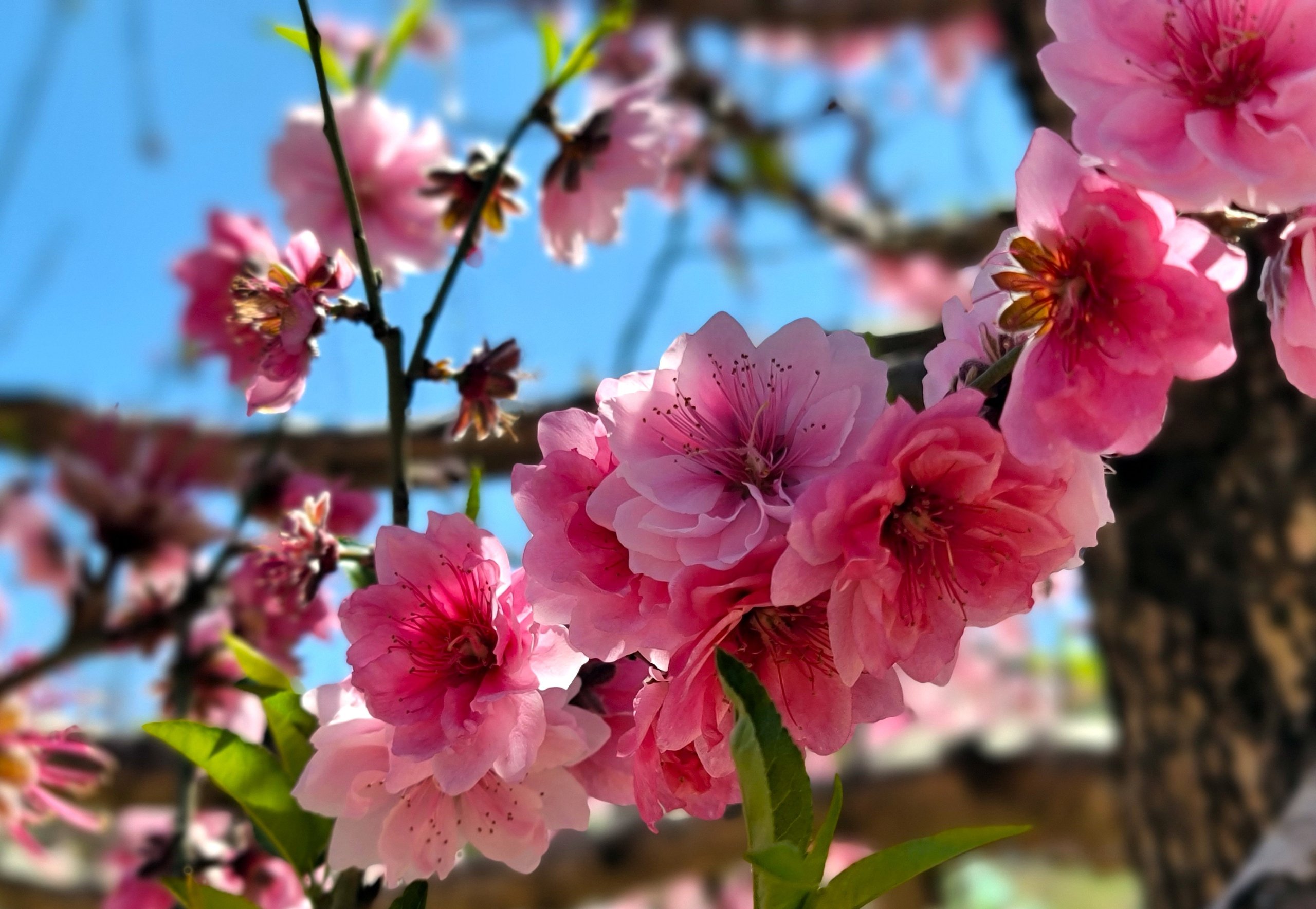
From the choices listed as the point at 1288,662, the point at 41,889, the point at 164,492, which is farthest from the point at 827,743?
the point at 41,889

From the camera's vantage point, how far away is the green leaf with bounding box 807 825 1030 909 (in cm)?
38

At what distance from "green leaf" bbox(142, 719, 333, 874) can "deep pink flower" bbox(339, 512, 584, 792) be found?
95 mm

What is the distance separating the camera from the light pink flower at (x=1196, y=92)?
14.9 inches

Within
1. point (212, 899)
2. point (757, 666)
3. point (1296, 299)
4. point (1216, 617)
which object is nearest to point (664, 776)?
point (757, 666)

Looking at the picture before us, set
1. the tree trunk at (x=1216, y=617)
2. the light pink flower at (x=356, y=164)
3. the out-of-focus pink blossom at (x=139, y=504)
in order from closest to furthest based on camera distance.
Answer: the light pink flower at (x=356, y=164), the out-of-focus pink blossom at (x=139, y=504), the tree trunk at (x=1216, y=617)

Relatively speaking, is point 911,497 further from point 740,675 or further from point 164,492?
point 164,492

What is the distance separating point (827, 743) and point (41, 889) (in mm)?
1768

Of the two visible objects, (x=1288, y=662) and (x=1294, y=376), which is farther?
(x=1288, y=662)

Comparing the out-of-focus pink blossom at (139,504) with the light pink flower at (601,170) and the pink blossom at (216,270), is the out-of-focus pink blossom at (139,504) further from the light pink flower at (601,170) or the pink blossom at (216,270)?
the light pink flower at (601,170)

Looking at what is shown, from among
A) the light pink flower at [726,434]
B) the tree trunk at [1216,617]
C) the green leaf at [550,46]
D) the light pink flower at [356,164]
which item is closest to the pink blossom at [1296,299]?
the light pink flower at [726,434]

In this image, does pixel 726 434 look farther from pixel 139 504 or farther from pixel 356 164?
pixel 139 504

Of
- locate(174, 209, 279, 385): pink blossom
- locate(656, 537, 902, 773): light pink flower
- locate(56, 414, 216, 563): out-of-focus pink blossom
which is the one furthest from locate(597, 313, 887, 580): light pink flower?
locate(56, 414, 216, 563): out-of-focus pink blossom

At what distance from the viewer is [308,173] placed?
888 mm

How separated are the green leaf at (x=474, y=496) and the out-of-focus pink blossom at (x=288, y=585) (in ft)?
0.31
